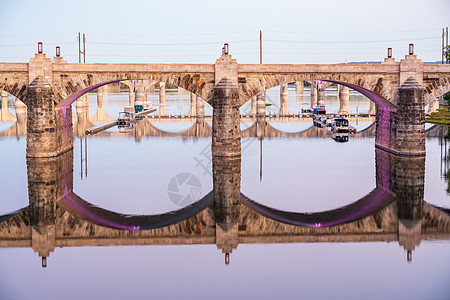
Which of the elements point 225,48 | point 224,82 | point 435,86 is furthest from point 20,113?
point 435,86

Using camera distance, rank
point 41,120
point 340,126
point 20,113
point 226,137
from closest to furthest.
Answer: point 226,137, point 41,120, point 340,126, point 20,113

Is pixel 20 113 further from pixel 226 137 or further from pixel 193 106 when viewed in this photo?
pixel 226 137

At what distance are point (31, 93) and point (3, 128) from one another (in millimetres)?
38387

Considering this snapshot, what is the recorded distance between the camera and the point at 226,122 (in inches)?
1905

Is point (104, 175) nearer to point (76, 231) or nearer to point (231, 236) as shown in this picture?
point (76, 231)

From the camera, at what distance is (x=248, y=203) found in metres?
34.8

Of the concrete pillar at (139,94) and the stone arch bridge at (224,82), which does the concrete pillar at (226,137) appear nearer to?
the stone arch bridge at (224,82)

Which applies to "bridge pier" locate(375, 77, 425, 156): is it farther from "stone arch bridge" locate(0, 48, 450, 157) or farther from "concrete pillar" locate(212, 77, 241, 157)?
"concrete pillar" locate(212, 77, 241, 157)

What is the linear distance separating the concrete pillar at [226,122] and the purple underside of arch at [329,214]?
12.8m

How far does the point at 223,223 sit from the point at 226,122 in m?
19.1

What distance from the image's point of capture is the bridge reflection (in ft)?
90.6

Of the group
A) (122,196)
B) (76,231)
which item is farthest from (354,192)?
(76,231)

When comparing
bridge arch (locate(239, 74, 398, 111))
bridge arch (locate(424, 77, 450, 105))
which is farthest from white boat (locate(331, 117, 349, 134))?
bridge arch (locate(424, 77, 450, 105))

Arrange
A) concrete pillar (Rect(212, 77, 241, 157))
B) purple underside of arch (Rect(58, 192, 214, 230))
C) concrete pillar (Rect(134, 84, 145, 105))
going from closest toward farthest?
purple underside of arch (Rect(58, 192, 214, 230)) → concrete pillar (Rect(212, 77, 241, 157)) → concrete pillar (Rect(134, 84, 145, 105))
